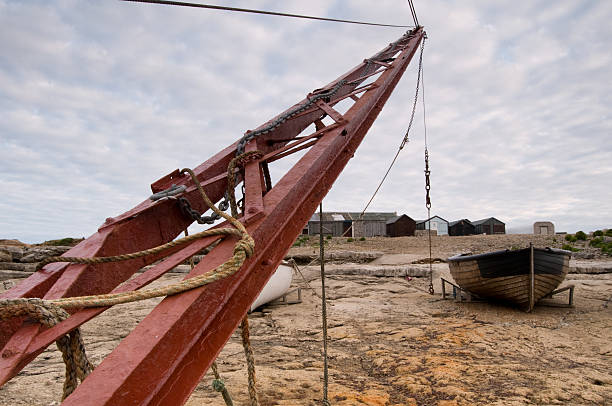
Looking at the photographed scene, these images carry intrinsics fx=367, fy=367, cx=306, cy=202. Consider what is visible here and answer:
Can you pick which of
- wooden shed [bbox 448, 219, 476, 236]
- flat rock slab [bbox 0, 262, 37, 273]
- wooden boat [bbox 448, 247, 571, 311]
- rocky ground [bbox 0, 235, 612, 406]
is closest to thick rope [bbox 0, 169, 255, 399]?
rocky ground [bbox 0, 235, 612, 406]

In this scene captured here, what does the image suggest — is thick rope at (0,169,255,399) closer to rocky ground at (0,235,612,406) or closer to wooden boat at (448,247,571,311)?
rocky ground at (0,235,612,406)

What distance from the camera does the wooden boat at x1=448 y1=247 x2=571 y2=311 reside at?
289 inches

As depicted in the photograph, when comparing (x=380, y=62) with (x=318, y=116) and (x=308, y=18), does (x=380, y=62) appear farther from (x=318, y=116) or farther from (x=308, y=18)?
(x=318, y=116)

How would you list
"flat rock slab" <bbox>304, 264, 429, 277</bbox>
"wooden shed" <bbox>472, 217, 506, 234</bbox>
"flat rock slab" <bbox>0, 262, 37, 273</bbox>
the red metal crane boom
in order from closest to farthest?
1. the red metal crane boom
2. "flat rock slab" <bbox>304, 264, 429, 277</bbox>
3. "flat rock slab" <bbox>0, 262, 37, 273</bbox>
4. "wooden shed" <bbox>472, 217, 506, 234</bbox>

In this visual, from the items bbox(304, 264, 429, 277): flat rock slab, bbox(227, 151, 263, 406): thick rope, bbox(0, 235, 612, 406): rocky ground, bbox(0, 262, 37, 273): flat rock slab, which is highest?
bbox(227, 151, 263, 406): thick rope

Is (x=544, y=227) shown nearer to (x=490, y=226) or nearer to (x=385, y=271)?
(x=490, y=226)

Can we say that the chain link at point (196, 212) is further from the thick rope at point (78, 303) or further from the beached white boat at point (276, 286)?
the beached white boat at point (276, 286)

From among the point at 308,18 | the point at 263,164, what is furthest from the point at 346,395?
the point at 308,18

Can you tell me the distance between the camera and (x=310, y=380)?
13.8 ft

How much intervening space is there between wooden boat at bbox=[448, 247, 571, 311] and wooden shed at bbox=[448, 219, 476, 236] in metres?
35.4

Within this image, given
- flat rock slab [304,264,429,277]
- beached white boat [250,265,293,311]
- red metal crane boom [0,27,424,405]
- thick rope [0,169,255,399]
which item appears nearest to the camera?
red metal crane boom [0,27,424,405]

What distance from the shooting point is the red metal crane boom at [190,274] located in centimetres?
116

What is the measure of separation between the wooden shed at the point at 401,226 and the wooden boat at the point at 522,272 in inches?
1156

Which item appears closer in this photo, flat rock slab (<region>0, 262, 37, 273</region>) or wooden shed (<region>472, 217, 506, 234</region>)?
flat rock slab (<region>0, 262, 37, 273</region>)
